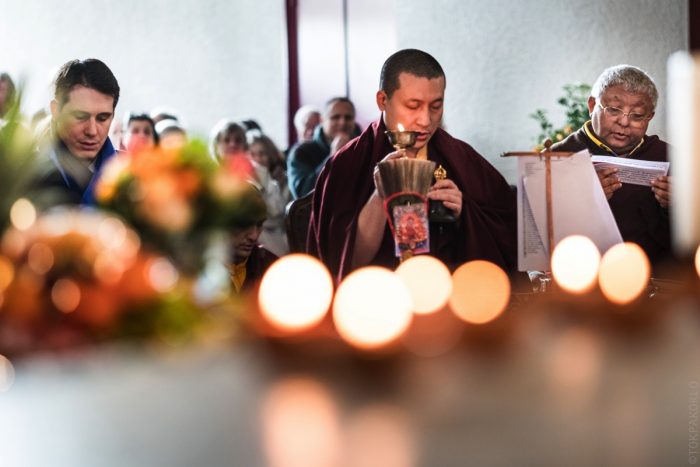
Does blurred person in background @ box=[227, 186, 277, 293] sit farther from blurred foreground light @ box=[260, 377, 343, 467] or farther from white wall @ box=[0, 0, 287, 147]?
white wall @ box=[0, 0, 287, 147]

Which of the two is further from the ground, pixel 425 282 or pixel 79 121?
pixel 79 121

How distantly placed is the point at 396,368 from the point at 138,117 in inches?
176

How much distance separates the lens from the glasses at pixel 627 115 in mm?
3367

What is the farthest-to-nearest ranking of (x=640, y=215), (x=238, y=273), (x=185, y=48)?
(x=185, y=48)
(x=640, y=215)
(x=238, y=273)

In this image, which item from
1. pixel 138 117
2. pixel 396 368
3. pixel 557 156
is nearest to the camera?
pixel 396 368

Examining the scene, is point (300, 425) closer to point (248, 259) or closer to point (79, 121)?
point (79, 121)

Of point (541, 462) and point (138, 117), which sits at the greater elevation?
point (138, 117)

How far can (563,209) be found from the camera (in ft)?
9.00

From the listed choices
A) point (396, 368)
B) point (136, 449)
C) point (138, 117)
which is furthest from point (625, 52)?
point (136, 449)

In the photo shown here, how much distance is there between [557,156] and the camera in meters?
2.72

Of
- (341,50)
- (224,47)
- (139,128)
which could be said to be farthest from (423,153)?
(224,47)

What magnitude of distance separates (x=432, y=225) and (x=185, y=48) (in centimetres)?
762

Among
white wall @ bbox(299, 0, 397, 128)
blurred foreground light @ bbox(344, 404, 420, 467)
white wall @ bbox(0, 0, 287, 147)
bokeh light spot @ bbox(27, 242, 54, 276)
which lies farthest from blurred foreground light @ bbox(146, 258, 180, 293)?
white wall @ bbox(0, 0, 287, 147)

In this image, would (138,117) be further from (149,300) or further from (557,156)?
(149,300)
